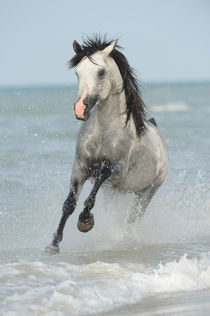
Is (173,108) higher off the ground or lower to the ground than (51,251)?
lower

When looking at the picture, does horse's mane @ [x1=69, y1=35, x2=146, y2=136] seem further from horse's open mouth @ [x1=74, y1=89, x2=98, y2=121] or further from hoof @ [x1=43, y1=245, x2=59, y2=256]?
hoof @ [x1=43, y1=245, x2=59, y2=256]

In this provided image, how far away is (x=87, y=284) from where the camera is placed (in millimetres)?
5250

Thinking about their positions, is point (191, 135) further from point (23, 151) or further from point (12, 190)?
point (12, 190)

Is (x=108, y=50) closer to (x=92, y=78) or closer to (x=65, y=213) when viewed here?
(x=92, y=78)

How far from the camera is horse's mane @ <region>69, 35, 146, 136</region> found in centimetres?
626

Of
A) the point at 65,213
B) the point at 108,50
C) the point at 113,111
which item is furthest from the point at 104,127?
the point at 65,213

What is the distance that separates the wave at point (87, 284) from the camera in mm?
4781

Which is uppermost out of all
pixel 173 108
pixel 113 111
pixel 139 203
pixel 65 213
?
pixel 113 111

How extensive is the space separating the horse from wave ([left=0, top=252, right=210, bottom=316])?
0.66 meters

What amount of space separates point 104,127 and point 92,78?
0.53 meters

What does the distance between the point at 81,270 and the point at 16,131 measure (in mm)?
12287

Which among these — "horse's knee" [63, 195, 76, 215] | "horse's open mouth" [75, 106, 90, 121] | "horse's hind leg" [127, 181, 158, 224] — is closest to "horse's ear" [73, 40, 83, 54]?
"horse's open mouth" [75, 106, 90, 121]

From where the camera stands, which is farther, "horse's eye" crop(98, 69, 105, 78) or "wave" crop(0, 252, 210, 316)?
"horse's eye" crop(98, 69, 105, 78)

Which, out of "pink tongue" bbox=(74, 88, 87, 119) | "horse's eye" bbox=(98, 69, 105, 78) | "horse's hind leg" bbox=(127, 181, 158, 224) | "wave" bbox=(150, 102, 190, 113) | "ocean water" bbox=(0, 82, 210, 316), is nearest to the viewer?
"ocean water" bbox=(0, 82, 210, 316)
